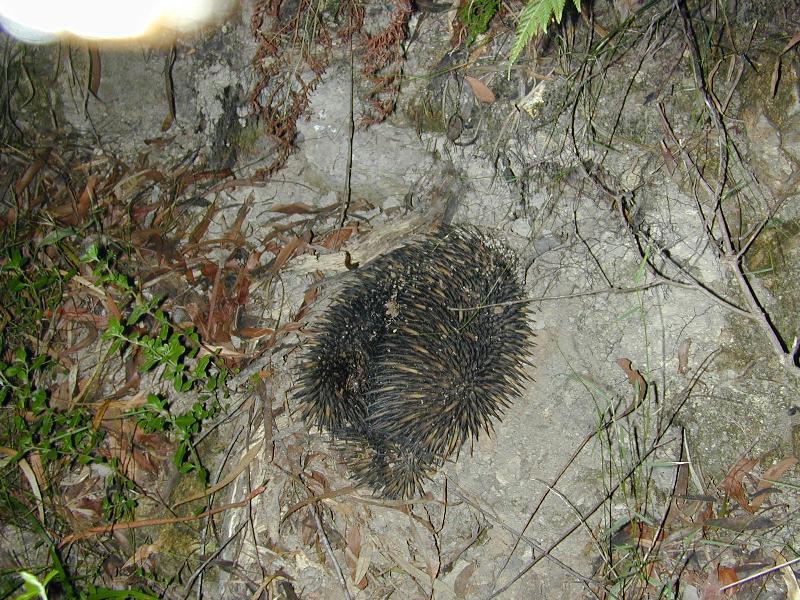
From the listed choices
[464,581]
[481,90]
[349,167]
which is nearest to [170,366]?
[349,167]

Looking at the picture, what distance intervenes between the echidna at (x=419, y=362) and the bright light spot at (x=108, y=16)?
6.90ft

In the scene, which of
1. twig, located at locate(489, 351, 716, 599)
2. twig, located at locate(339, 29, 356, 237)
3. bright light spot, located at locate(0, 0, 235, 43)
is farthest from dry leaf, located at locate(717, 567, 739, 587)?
bright light spot, located at locate(0, 0, 235, 43)

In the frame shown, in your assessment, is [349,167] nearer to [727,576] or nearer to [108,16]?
[108,16]

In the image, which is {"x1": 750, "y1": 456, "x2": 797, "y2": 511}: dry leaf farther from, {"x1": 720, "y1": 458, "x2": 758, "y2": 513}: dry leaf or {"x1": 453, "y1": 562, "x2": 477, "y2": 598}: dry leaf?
{"x1": 453, "y1": 562, "x2": 477, "y2": 598}: dry leaf

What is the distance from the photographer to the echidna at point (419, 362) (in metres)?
2.93

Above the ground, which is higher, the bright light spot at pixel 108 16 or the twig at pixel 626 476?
the bright light spot at pixel 108 16

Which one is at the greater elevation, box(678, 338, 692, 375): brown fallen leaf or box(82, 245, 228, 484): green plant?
box(678, 338, 692, 375): brown fallen leaf

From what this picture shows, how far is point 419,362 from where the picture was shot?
2949mm

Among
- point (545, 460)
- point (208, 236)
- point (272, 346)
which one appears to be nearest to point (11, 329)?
point (208, 236)

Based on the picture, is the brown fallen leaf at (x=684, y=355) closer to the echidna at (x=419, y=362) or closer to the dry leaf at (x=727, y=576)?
the echidna at (x=419, y=362)

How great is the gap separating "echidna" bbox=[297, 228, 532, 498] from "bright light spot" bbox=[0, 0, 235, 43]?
6.90 ft

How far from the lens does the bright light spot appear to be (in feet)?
11.1

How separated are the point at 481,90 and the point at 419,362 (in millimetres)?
1639

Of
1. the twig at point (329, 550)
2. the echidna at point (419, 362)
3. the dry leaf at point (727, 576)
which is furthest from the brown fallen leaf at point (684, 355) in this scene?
the twig at point (329, 550)
